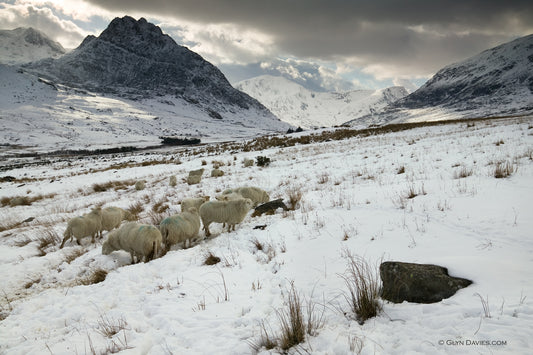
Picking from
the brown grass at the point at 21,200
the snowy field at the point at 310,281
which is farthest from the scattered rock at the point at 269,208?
the brown grass at the point at 21,200

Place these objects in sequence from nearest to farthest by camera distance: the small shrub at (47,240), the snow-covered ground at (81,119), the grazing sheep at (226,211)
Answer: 1. the grazing sheep at (226,211)
2. the small shrub at (47,240)
3. the snow-covered ground at (81,119)

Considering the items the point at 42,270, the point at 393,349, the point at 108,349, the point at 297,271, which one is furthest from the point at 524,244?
the point at 42,270

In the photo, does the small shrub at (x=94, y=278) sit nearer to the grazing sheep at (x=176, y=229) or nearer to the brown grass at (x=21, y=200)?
the grazing sheep at (x=176, y=229)

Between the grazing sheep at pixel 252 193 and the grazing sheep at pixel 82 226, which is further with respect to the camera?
the grazing sheep at pixel 252 193

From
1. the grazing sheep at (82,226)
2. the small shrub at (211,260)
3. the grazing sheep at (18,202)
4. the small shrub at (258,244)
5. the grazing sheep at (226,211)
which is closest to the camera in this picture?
the small shrub at (211,260)

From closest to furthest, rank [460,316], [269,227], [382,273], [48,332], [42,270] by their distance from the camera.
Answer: [460,316]
[382,273]
[48,332]
[42,270]
[269,227]

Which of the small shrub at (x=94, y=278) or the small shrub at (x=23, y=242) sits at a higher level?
the small shrub at (x=94, y=278)

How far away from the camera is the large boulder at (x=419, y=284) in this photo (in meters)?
2.74

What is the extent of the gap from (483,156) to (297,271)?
9255mm

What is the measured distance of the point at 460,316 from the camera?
234 cm

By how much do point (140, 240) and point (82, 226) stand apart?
9.98ft

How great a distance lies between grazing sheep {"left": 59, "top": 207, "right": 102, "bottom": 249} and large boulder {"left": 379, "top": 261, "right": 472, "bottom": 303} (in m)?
7.65

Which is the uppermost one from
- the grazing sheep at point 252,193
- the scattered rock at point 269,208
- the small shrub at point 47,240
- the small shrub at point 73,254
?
the grazing sheep at point 252,193

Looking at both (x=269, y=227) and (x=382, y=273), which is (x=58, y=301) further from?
(x=382, y=273)
